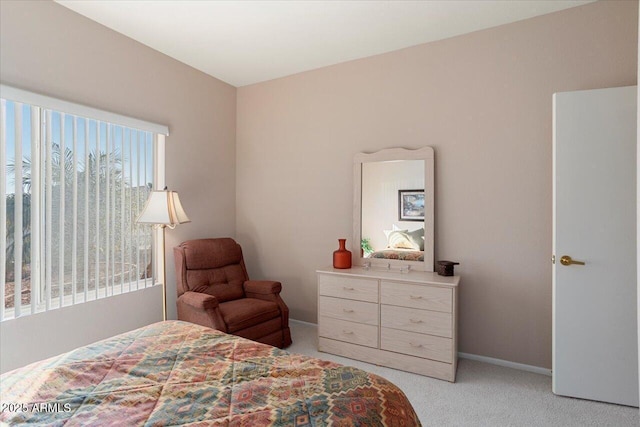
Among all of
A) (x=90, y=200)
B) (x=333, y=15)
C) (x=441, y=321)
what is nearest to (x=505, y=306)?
(x=441, y=321)

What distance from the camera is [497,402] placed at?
2.29 meters

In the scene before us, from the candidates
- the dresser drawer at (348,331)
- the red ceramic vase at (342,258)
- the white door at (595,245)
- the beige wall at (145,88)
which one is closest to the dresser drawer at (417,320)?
the dresser drawer at (348,331)

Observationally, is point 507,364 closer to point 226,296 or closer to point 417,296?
point 417,296

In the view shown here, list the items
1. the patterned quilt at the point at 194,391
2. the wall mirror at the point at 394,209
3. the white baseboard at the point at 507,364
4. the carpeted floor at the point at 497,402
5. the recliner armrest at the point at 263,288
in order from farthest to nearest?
the recliner armrest at the point at 263,288
the wall mirror at the point at 394,209
the white baseboard at the point at 507,364
the carpeted floor at the point at 497,402
the patterned quilt at the point at 194,391

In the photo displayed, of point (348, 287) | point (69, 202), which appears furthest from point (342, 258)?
point (69, 202)

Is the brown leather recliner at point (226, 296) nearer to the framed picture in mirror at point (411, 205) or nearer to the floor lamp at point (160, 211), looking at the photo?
the floor lamp at point (160, 211)

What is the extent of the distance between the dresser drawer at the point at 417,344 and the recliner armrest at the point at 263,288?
3.48ft

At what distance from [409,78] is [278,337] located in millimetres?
2597

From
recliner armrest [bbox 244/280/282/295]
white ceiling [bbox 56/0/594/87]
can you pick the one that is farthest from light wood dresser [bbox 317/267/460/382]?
white ceiling [bbox 56/0/594/87]

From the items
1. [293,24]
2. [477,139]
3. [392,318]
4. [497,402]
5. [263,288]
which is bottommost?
[497,402]

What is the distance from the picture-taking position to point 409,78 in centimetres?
317

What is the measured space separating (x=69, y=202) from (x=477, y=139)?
3202 mm

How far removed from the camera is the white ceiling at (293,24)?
2531 mm

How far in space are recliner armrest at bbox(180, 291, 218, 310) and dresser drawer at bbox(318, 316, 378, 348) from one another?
933 millimetres
